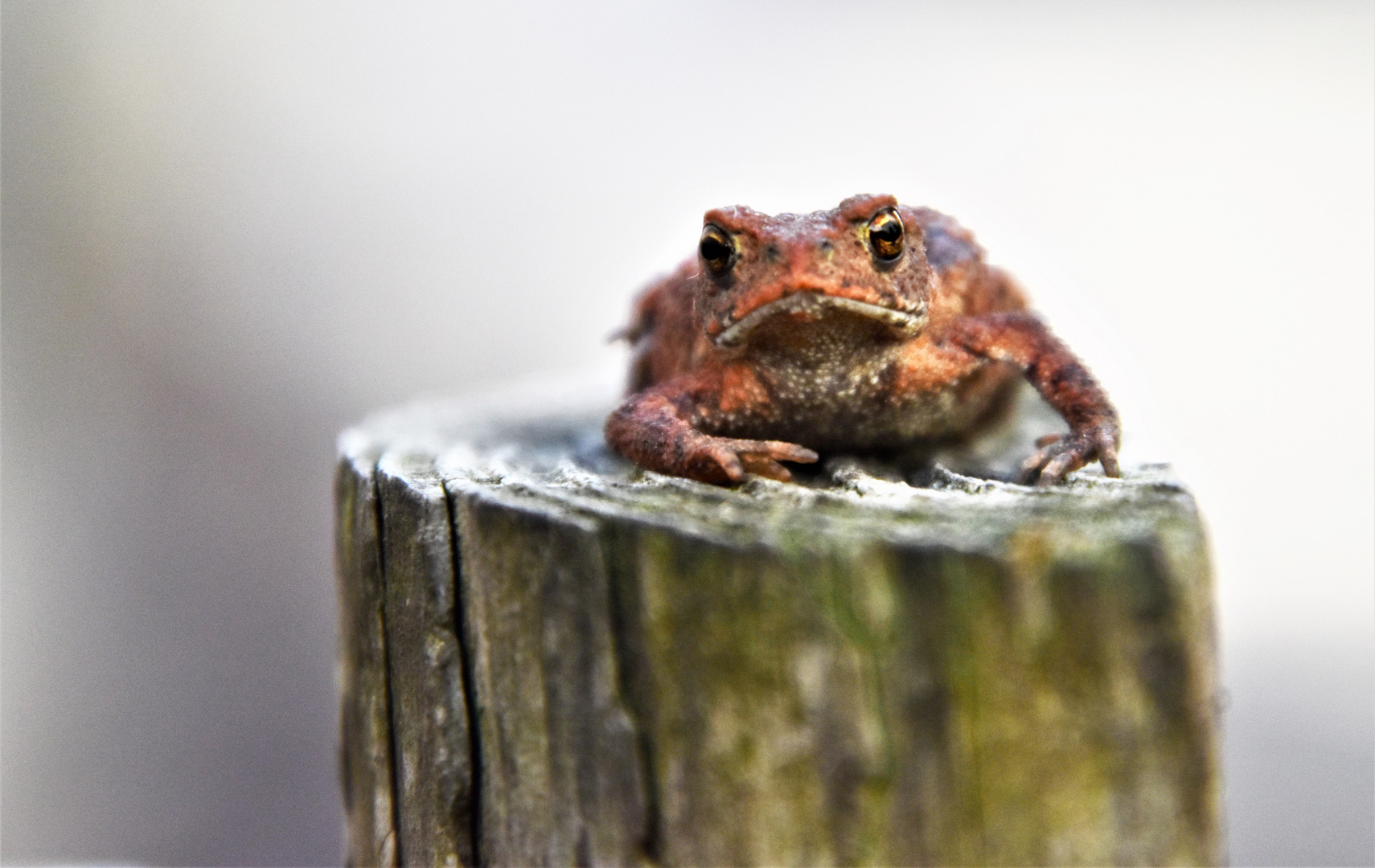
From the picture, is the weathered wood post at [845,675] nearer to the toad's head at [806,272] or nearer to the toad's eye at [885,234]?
the toad's head at [806,272]

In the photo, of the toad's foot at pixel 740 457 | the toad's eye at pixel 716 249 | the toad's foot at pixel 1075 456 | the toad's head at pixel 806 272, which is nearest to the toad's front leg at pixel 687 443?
the toad's foot at pixel 740 457

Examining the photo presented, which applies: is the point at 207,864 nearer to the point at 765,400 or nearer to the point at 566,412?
the point at 566,412

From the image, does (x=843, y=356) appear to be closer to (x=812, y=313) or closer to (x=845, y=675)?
(x=812, y=313)

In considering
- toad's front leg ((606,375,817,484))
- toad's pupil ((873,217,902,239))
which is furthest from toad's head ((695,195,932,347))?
toad's front leg ((606,375,817,484))

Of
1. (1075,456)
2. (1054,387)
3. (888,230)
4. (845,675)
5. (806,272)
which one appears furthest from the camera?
(1054,387)

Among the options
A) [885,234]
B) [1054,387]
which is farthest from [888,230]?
[1054,387]

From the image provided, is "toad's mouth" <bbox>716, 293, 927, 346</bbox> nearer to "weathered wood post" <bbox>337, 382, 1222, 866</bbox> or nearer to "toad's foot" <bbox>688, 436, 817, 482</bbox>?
"toad's foot" <bbox>688, 436, 817, 482</bbox>
